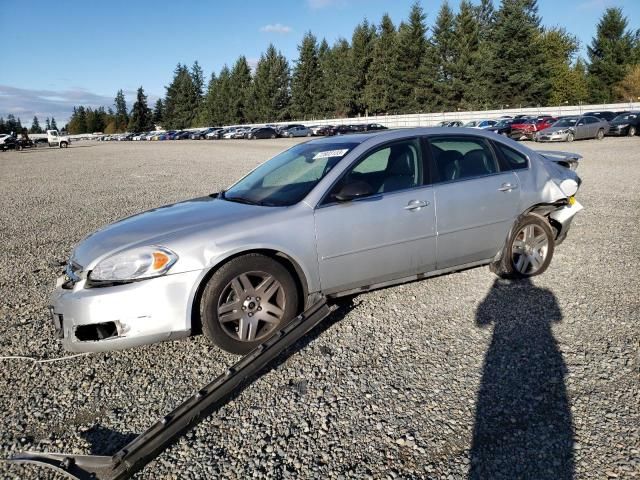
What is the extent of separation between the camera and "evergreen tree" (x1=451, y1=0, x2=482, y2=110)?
63.7 metres

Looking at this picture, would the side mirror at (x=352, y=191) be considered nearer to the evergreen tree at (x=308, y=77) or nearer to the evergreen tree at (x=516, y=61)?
the evergreen tree at (x=516, y=61)

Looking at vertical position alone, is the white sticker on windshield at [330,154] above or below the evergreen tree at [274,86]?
below

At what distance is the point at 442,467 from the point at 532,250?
3.14 metres

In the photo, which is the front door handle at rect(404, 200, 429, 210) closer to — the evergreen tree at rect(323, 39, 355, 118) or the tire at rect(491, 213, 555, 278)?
the tire at rect(491, 213, 555, 278)

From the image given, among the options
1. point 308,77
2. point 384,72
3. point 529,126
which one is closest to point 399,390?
point 529,126

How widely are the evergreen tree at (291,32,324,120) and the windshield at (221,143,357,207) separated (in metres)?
80.8

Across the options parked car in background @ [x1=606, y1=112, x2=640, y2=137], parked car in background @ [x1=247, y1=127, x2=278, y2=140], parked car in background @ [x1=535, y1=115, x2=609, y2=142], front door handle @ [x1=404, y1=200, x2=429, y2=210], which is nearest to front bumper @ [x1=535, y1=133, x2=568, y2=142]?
parked car in background @ [x1=535, y1=115, x2=609, y2=142]

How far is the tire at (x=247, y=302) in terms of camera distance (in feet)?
11.1

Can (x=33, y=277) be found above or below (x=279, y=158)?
below

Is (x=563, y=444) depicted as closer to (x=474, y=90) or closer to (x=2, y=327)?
(x=2, y=327)

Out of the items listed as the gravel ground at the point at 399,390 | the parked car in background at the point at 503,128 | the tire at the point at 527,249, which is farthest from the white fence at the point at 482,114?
the gravel ground at the point at 399,390

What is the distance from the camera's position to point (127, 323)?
3176 millimetres

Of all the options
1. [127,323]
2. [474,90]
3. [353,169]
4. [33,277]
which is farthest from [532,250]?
[474,90]

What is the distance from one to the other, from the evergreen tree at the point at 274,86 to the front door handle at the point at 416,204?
86161 millimetres
